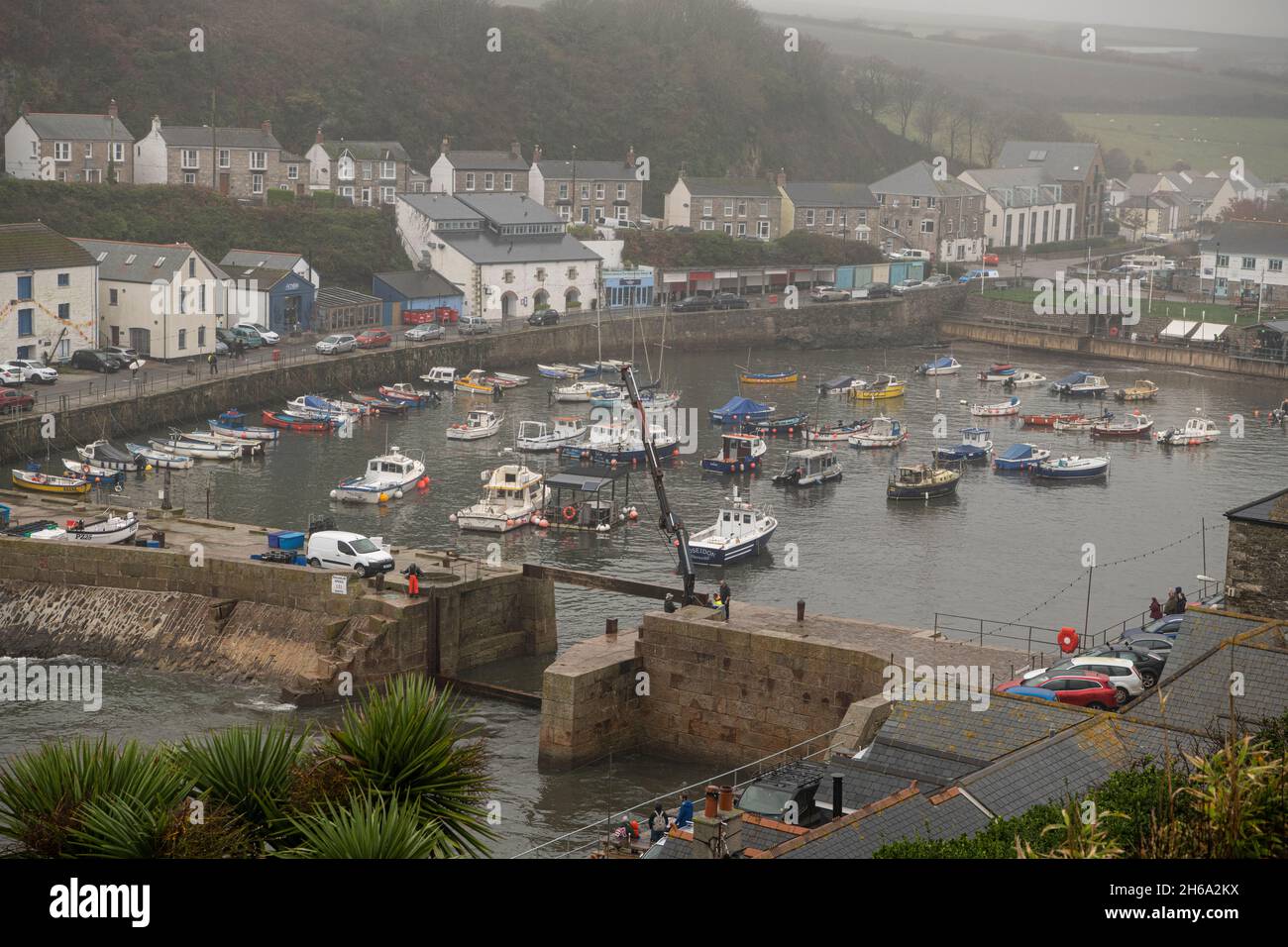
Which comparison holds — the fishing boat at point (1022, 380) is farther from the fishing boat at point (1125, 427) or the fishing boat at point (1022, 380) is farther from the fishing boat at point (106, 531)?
the fishing boat at point (106, 531)

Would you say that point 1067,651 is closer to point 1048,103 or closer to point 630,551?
point 630,551

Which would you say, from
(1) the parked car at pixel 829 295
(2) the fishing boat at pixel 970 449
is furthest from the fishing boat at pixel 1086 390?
(1) the parked car at pixel 829 295

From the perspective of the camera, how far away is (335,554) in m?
30.5

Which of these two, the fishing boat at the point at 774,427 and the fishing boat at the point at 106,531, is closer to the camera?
the fishing boat at the point at 106,531

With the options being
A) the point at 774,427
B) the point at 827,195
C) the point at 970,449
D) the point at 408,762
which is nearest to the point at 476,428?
the point at 774,427

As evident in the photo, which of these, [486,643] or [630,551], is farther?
[630,551]

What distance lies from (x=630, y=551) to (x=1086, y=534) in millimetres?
11191

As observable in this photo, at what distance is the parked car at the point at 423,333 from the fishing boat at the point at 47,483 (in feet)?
74.4

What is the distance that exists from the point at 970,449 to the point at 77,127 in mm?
40813

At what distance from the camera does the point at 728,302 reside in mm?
75062

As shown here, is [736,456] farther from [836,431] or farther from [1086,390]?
[1086,390]

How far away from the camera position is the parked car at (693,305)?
240ft
